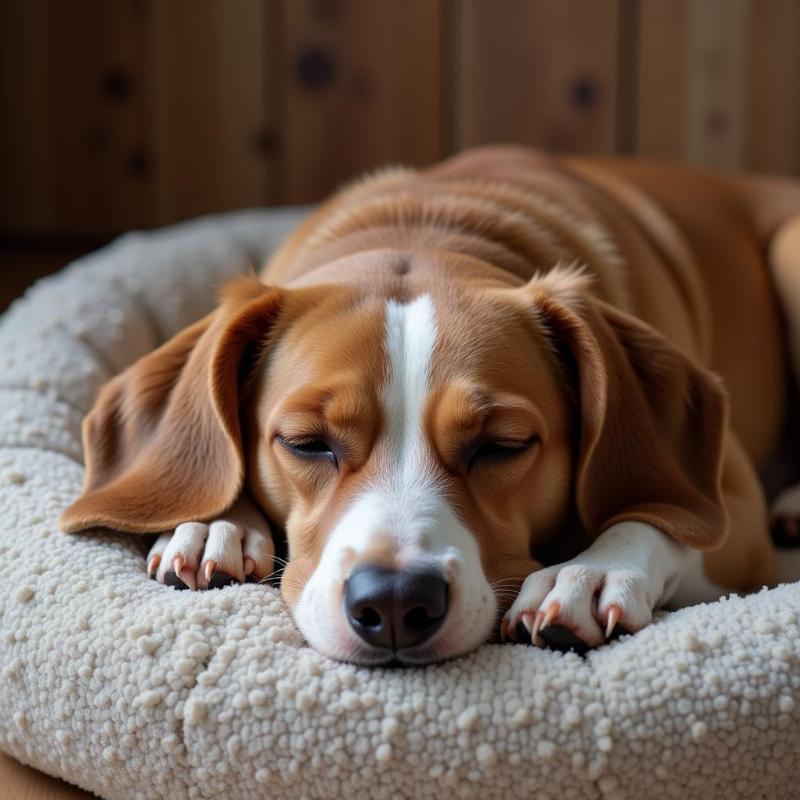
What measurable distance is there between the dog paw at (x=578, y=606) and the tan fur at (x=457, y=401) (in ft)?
0.32

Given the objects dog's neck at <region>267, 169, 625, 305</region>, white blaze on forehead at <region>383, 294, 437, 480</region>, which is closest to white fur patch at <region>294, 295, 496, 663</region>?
white blaze on forehead at <region>383, 294, 437, 480</region>

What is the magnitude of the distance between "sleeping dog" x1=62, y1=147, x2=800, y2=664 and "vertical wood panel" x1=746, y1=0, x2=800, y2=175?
2.71 meters

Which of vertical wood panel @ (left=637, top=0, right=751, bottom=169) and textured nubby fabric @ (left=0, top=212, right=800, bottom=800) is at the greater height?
vertical wood panel @ (left=637, top=0, right=751, bottom=169)

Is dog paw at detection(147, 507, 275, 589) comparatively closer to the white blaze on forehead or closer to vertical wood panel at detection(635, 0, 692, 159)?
the white blaze on forehead

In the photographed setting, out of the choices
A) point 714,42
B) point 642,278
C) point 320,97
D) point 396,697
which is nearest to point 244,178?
point 320,97

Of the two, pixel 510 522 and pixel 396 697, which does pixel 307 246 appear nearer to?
pixel 510 522

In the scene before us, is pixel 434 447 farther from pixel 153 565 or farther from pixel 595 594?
pixel 153 565

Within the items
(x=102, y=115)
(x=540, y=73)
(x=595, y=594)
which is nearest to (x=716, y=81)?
(x=540, y=73)

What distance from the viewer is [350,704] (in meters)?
1.63

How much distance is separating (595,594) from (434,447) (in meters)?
0.34

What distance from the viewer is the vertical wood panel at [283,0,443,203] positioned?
4.91 meters

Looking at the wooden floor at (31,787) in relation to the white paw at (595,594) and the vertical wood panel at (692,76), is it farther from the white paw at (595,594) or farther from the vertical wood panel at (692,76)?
the vertical wood panel at (692,76)

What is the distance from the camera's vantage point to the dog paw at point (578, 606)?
5.78 ft

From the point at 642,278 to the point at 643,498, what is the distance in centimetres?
80
